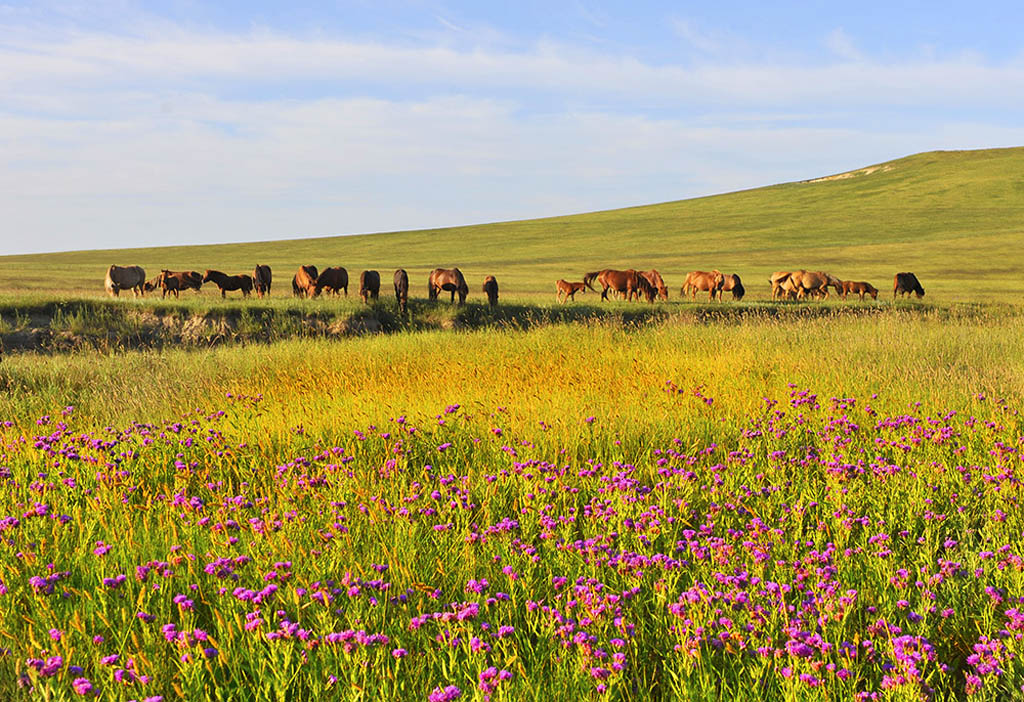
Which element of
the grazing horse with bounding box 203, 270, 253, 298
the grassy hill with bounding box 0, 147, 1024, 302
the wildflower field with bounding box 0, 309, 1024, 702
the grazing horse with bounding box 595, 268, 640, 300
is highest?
the grassy hill with bounding box 0, 147, 1024, 302

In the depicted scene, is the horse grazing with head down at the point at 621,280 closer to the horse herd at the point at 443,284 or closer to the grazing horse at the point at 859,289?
the horse herd at the point at 443,284

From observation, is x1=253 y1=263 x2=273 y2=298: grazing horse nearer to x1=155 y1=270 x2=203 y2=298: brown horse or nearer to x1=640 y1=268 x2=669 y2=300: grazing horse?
x1=155 y1=270 x2=203 y2=298: brown horse

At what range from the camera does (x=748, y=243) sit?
279 feet

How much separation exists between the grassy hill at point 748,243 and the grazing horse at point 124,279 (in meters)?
8.25

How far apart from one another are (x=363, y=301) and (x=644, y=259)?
56897 mm

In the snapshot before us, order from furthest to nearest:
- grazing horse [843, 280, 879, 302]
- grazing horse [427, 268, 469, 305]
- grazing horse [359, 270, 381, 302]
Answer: grazing horse [843, 280, 879, 302]
grazing horse [427, 268, 469, 305]
grazing horse [359, 270, 381, 302]

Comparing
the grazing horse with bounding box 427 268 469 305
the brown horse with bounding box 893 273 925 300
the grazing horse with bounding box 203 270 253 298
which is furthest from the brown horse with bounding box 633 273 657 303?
the grazing horse with bounding box 203 270 253 298

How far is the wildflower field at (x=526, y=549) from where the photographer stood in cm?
283

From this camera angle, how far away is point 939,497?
16.0 feet

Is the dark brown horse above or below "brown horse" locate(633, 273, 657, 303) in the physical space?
above

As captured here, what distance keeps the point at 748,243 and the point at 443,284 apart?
216 ft

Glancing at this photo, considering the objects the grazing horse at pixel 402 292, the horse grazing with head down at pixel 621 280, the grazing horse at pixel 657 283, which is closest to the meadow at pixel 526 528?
the grazing horse at pixel 402 292

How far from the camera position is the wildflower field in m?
2.83

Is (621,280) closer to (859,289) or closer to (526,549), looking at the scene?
(859,289)
